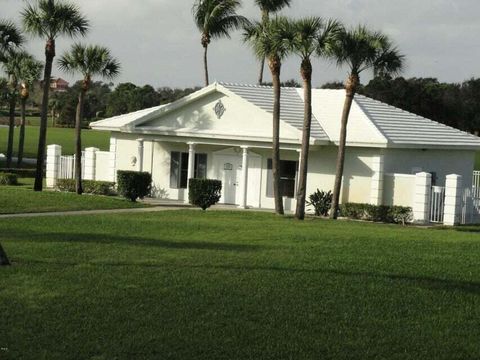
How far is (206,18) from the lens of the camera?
42.2 metres

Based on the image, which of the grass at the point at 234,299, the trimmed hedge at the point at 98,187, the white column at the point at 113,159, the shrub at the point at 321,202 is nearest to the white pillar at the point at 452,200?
the shrub at the point at 321,202

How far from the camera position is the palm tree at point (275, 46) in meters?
27.7

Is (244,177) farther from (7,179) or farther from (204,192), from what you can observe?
(7,179)

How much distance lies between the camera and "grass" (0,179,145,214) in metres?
27.0

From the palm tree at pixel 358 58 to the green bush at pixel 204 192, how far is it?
3.92m

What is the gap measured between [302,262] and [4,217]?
37.9 ft

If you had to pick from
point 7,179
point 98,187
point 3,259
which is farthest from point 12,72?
point 3,259

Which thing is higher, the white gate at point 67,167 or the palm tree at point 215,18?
the palm tree at point 215,18

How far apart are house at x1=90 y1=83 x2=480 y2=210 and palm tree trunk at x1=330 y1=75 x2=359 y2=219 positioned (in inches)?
57.1

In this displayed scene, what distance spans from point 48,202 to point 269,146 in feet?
27.9

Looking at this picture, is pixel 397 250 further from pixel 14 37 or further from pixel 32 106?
pixel 32 106

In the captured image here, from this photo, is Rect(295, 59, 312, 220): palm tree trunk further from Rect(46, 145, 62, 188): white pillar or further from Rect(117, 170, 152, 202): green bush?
Rect(46, 145, 62, 188): white pillar

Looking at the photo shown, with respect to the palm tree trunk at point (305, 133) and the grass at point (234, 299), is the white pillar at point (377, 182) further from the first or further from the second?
the grass at point (234, 299)

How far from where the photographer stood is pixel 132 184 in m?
31.5
